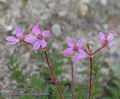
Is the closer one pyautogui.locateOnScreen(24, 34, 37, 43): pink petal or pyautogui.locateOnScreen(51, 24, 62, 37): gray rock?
pyautogui.locateOnScreen(24, 34, 37, 43): pink petal

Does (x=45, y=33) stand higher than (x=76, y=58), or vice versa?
(x=45, y=33)

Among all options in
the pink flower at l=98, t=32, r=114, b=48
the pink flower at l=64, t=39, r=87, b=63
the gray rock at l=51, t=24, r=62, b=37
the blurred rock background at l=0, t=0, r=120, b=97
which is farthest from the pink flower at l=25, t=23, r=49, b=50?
the gray rock at l=51, t=24, r=62, b=37

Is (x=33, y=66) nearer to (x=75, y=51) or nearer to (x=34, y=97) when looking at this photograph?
(x=34, y=97)

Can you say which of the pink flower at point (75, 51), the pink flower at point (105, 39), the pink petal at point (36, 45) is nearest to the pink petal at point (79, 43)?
the pink flower at point (75, 51)

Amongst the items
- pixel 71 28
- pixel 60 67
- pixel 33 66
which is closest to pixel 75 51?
pixel 60 67

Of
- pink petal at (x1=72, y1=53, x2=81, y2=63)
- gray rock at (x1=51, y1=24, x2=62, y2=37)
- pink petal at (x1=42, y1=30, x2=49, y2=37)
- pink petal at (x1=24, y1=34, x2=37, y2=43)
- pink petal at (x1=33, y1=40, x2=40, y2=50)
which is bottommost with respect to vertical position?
pink petal at (x1=72, y1=53, x2=81, y2=63)

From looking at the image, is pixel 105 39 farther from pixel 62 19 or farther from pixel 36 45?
pixel 62 19

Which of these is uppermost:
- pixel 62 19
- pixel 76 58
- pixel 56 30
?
pixel 62 19

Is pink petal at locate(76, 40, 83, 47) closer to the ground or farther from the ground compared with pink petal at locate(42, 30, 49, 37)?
closer to the ground

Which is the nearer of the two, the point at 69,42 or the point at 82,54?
the point at 82,54

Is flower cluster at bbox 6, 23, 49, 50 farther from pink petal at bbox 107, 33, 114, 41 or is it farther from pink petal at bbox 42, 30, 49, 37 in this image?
pink petal at bbox 107, 33, 114, 41

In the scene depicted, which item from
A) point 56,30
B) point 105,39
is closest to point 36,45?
point 105,39
